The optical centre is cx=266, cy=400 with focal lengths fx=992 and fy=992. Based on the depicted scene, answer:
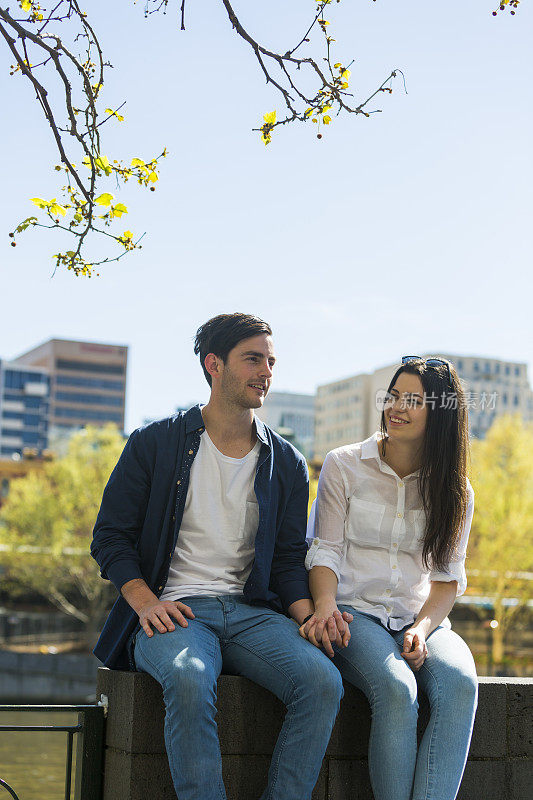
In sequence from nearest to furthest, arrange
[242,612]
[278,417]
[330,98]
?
[242,612] < [330,98] < [278,417]

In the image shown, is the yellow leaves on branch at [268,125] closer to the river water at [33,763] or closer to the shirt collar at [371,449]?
the shirt collar at [371,449]

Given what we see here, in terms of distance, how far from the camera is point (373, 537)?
12.0 ft

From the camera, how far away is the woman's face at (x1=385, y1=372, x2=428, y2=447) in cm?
374

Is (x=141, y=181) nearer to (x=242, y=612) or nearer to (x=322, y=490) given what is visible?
(x=322, y=490)

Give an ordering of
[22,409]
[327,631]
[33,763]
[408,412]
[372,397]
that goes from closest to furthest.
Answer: [327,631], [408,412], [33,763], [372,397], [22,409]

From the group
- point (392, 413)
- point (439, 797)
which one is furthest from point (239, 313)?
point (439, 797)

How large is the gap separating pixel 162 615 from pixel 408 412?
1.21 meters

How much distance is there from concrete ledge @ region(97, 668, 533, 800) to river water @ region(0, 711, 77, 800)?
39.4 ft

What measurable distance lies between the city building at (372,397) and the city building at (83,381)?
2685 centimetres

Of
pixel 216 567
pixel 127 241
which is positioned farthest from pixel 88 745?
pixel 127 241

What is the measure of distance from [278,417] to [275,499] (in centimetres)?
10063

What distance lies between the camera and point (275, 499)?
11.7ft

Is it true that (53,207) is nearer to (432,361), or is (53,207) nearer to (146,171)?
(146,171)

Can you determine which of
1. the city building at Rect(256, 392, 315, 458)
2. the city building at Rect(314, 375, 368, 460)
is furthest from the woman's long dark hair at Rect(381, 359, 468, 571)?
the city building at Rect(256, 392, 315, 458)
